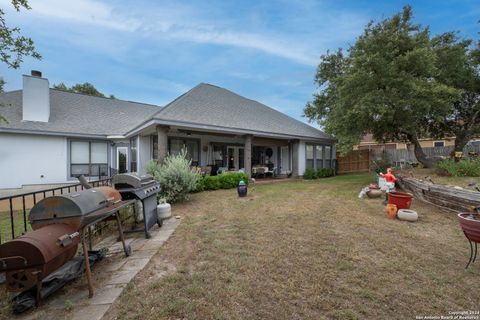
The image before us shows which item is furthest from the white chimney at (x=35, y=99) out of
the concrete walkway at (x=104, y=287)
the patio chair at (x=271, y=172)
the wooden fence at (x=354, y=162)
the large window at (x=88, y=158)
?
the wooden fence at (x=354, y=162)

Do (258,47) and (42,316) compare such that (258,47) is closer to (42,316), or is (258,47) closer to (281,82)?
(281,82)

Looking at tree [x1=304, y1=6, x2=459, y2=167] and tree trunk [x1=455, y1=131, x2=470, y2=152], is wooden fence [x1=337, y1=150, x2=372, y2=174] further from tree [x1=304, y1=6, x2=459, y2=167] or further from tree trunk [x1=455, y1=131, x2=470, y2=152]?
tree [x1=304, y1=6, x2=459, y2=167]

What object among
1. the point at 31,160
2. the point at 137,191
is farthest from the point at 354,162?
the point at 31,160

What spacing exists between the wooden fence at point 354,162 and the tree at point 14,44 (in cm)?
1806

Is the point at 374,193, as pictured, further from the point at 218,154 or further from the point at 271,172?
the point at 218,154

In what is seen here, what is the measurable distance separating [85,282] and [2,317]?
82 centimetres

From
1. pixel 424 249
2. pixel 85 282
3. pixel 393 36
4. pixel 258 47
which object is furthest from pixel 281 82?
pixel 85 282

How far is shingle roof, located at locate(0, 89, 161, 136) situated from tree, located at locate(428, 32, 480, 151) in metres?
15.2

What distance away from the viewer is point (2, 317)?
2537mm

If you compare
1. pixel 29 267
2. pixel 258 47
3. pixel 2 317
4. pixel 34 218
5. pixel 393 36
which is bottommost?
pixel 2 317

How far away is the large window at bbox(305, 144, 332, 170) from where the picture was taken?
54.9 feet

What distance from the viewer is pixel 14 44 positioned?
4328 mm

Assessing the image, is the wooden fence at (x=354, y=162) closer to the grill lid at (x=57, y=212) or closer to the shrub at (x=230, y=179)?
the shrub at (x=230, y=179)

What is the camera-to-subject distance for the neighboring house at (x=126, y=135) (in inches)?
456
